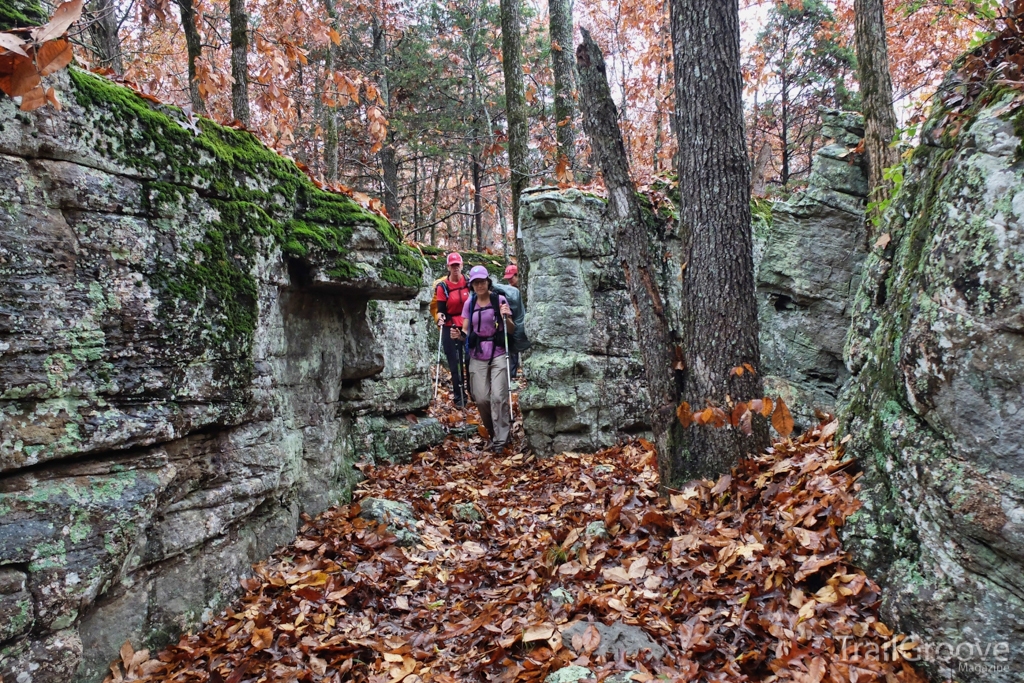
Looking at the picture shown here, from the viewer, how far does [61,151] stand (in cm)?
363

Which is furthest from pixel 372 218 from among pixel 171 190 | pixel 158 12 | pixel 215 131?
pixel 158 12

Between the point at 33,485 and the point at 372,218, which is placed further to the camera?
the point at 372,218

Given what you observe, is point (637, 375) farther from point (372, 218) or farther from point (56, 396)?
point (56, 396)

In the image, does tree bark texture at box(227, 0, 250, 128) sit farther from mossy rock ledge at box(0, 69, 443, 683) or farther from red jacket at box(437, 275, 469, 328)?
red jacket at box(437, 275, 469, 328)

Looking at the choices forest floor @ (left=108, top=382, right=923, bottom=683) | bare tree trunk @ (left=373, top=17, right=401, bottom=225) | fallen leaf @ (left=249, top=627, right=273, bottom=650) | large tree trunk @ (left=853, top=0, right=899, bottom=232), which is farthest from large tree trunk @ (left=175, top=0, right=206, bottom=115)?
large tree trunk @ (left=853, top=0, right=899, bottom=232)

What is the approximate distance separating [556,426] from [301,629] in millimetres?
4100

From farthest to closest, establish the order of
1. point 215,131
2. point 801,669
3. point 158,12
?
point 158,12
point 215,131
point 801,669

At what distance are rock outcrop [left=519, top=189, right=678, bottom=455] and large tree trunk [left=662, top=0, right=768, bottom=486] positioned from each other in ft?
9.72

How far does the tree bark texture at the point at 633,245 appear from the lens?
4.68 meters

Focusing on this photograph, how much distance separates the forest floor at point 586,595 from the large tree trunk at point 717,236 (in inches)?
15.4

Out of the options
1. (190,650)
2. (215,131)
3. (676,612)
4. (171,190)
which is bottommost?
(190,650)

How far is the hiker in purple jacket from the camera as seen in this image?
318 inches

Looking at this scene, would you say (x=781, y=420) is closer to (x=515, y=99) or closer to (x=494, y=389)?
(x=494, y=389)

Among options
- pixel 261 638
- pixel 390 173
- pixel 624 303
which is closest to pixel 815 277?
pixel 624 303
